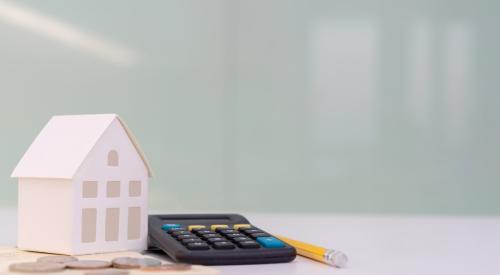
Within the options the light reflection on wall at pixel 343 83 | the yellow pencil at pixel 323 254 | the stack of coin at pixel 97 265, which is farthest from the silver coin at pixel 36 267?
the light reflection on wall at pixel 343 83

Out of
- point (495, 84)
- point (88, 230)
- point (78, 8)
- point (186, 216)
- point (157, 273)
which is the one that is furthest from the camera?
point (495, 84)

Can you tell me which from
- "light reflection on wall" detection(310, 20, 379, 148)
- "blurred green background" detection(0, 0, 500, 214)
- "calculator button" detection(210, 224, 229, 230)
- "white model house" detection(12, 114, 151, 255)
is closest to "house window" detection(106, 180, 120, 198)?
"white model house" detection(12, 114, 151, 255)

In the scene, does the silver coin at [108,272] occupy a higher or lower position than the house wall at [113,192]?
lower

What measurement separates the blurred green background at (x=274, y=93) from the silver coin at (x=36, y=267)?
231cm

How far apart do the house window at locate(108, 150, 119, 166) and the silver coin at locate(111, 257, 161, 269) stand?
0.35 ft

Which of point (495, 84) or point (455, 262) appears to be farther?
point (495, 84)

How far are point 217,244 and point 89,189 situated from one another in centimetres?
11

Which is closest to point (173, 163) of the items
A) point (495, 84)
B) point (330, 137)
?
point (330, 137)

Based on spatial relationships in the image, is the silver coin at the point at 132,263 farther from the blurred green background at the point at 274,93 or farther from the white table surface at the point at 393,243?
the blurred green background at the point at 274,93

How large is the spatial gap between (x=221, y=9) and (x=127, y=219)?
2309mm

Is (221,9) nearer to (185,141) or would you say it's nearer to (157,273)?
(185,141)

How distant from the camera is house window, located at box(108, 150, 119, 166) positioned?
2.12 feet

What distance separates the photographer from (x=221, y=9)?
9.51 ft

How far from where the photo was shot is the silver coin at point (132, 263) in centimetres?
54
